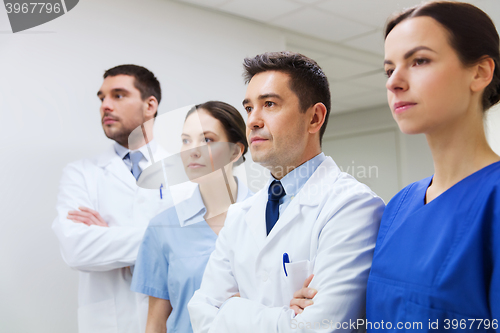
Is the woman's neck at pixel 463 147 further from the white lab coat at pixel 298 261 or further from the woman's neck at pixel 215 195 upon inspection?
the woman's neck at pixel 215 195

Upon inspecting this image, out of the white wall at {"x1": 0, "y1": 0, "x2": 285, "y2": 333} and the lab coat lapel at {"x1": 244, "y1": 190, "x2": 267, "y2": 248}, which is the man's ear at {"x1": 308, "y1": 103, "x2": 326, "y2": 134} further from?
the white wall at {"x1": 0, "y1": 0, "x2": 285, "y2": 333}

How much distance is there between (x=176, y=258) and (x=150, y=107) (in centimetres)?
98

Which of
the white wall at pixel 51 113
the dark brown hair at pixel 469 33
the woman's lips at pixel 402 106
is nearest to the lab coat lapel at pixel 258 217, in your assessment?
the woman's lips at pixel 402 106

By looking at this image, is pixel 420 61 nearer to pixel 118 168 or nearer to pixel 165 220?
pixel 165 220

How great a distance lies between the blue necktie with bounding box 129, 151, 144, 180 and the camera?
198cm

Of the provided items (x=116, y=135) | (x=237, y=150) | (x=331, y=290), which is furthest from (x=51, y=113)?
(x=331, y=290)

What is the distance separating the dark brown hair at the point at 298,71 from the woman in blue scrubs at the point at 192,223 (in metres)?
0.42

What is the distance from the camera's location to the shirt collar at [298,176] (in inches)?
48.3

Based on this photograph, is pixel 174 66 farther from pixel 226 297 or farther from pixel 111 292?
pixel 226 297

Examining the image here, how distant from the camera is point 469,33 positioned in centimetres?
81

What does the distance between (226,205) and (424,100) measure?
0.98 meters

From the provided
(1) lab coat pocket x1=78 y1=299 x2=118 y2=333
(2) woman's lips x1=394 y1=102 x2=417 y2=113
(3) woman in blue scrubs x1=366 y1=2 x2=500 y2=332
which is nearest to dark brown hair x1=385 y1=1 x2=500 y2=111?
(3) woman in blue scrubs x1=366 y1=2 x2=500 y2=332

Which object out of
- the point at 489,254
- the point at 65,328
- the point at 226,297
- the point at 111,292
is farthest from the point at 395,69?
the point at 65,328

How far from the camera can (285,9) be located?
2.86 metres
